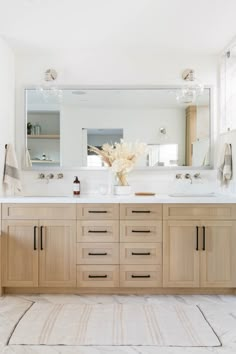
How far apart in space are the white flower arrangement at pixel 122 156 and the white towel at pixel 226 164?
0.75 metres

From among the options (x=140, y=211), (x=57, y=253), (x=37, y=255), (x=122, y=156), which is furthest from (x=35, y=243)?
(x=122, y=156)

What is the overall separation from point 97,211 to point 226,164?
1.29 meters

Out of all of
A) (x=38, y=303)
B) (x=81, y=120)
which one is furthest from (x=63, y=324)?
(x=81, y=120)

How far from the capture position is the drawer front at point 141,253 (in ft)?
10.5

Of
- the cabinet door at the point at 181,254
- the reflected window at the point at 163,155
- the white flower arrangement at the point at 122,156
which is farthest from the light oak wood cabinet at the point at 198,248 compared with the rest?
the reflected window at the point at 163,155

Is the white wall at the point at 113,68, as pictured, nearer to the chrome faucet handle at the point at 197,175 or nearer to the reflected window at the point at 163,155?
the reflected window at the point at 163,155

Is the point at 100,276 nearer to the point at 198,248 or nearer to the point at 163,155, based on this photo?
the point at 198,248

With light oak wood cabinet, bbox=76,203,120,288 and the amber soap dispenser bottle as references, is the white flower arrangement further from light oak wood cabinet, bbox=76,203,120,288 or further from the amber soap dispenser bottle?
light oak wood cabinet, bbox=76,203,120,288

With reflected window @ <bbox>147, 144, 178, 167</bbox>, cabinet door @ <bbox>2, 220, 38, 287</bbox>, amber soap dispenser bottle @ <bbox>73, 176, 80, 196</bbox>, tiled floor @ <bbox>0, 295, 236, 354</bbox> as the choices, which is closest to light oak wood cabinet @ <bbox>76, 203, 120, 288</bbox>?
tiled floor @ <bbox>0, 295, 236, 354</bbox>

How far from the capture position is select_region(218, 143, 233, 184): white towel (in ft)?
11.3

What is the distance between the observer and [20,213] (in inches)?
127

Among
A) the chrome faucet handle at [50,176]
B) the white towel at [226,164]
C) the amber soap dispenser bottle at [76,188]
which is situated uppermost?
the white towel at [226,164]

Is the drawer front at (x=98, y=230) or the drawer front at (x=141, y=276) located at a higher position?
the drawer front at (x=98, y=230)

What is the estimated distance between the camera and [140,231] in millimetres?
3215
